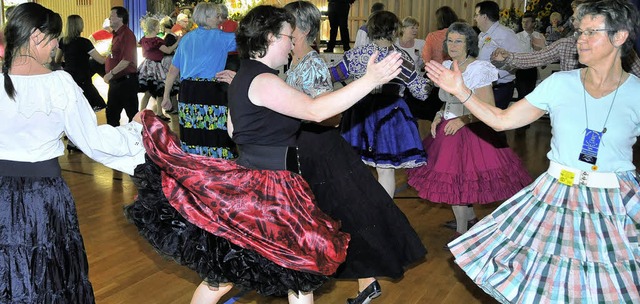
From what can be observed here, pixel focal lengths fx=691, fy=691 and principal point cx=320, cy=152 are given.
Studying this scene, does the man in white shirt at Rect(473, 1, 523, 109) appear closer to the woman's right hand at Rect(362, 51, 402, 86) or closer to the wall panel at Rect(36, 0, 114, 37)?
the woman's right hand at Rect(362, 51, 402, 86)

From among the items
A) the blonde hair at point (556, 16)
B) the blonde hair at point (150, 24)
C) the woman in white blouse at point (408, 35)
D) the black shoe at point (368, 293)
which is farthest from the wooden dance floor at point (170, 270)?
the blonde hair at point (556, 16)

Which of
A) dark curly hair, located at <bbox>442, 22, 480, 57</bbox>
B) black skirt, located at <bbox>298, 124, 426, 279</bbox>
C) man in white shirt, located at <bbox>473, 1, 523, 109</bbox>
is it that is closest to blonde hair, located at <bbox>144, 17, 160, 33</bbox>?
man in white shirt, located at <bbox>473, 1, 523, 109</bbox>

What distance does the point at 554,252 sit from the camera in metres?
2.46

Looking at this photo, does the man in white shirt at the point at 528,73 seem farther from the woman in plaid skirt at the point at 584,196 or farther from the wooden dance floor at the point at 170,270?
the woman in plaid skirt at the point at 584,196

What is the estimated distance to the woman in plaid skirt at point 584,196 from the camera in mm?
2414

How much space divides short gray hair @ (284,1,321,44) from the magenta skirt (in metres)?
1.21

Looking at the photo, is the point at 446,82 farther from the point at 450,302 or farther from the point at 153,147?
the point at 450,302

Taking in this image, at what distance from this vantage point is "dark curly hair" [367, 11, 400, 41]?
426cm

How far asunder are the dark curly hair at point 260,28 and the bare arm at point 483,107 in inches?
23.8

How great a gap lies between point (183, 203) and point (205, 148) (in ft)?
10.1

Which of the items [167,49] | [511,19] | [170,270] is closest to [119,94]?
[167,49]

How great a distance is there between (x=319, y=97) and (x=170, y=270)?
194cm

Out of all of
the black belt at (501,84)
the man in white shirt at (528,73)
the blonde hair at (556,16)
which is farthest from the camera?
the blonde hair at (556,16)

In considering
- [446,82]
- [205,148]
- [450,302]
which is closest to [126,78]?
Answer: [205,148]
